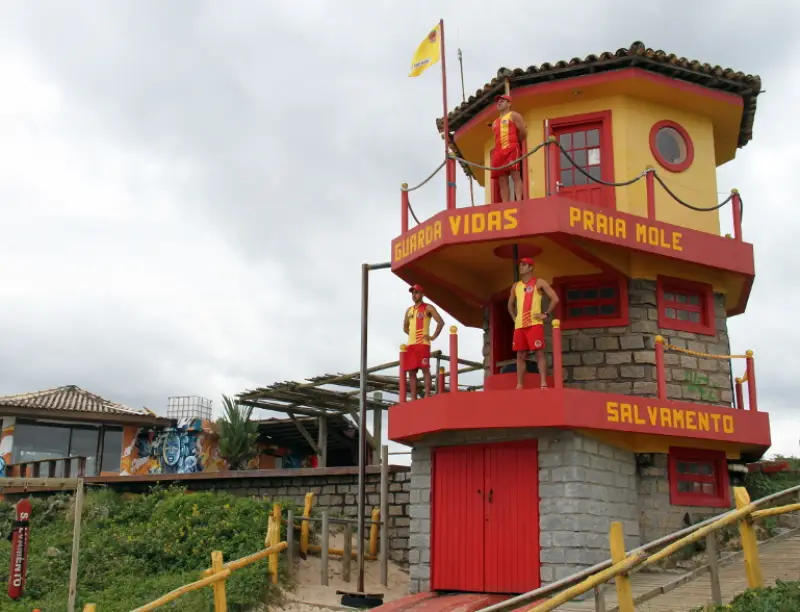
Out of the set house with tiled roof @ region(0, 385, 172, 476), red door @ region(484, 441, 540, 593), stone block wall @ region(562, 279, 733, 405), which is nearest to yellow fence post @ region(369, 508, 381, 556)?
red door @ region(484, 441, 540, 593)

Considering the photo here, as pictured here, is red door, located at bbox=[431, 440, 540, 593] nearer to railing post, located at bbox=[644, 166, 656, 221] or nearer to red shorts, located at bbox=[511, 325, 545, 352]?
red shorts, located at bbox=[511, 325, 545, 352]

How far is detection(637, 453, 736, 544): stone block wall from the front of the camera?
1346 centimetres

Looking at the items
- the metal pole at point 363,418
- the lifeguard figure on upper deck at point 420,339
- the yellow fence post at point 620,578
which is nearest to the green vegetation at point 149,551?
the metal pole at point 363,418

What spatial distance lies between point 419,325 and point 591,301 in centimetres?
270

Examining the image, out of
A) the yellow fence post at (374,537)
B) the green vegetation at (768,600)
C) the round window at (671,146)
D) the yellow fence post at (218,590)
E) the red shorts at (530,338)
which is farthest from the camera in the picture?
the yellow fence post at (374,537)

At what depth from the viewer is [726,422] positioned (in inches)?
538

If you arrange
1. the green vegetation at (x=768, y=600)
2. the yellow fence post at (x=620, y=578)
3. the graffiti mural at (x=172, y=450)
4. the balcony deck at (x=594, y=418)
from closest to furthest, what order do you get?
1. the green vegetation at (x=768, y=600)
2. the yellow fence post at (x=620, y=578)
3. the balcony deck at (x=594, y=418)
4. the graffiti mural at (x=172, y=450)

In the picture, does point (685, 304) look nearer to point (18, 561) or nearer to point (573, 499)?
point (573, 499)

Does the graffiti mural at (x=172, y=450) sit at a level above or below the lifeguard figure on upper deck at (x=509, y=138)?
below

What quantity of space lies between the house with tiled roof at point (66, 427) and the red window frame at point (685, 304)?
18.9 m

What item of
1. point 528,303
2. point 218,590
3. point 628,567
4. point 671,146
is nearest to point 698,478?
point 528,303

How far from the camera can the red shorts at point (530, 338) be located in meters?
12.8

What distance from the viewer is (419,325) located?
47.2ft

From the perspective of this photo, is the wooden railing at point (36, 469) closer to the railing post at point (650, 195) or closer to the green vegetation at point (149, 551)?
the green vegetation at point (149, 551)
